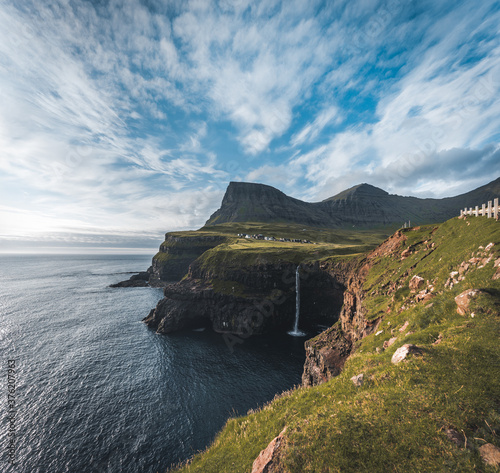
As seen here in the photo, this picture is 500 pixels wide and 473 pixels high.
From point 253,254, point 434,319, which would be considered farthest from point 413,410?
point 253,254

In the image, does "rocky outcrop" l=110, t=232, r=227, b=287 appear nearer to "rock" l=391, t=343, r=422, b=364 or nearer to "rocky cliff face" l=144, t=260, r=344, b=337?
"rocky cliff face" l=144, t=260, r=344, b=337

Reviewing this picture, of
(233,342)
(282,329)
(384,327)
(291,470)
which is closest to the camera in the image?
(291,470)

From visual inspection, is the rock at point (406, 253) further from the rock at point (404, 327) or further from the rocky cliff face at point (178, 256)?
the rocky cliff face at point (178, 256)

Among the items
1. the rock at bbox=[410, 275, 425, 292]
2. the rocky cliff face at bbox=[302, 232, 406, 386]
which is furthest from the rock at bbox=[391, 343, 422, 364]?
the rocky cliff face at bbox=[302, 232, 406, 386]

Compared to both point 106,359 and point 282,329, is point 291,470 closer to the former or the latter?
point 106,359

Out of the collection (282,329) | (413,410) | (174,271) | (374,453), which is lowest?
(282,329)
